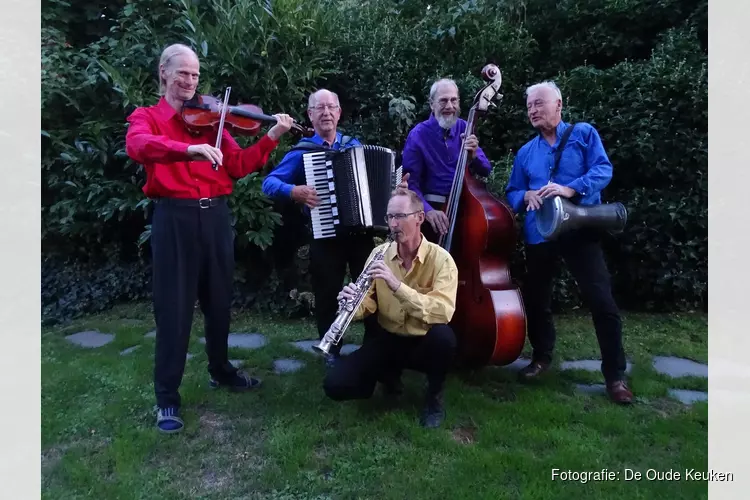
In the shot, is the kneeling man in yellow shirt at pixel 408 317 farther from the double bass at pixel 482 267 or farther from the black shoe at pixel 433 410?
the double bass at pixel 482 267

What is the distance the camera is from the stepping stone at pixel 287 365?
383 cm

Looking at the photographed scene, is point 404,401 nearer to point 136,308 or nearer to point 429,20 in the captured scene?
point 136,308

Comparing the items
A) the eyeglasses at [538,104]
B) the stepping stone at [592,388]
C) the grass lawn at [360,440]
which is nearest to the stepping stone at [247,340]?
the grass lawn at [360,440]

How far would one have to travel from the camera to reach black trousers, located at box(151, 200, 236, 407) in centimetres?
283

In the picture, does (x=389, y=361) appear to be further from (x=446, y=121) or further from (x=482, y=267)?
(x=446, y=121)

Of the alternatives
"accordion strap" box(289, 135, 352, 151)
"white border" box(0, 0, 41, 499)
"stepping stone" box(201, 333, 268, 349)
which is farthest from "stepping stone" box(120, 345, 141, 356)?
"accordion strap" box(289, 135, 352, 151)

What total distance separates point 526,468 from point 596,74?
4434mm

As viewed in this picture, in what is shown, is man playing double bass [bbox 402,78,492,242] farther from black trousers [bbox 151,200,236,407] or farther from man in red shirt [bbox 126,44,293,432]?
black trousers [bbox 151,200,236,407]

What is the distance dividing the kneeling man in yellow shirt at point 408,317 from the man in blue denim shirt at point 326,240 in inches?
22.0

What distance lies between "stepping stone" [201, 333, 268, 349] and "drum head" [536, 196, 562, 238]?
7.89ft

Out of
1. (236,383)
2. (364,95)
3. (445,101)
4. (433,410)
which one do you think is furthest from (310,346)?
(364,95)

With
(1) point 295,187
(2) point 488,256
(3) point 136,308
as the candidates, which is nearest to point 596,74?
(2) point 488,256

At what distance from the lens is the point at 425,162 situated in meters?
3.58

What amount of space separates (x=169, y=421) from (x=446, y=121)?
2.38 metres
